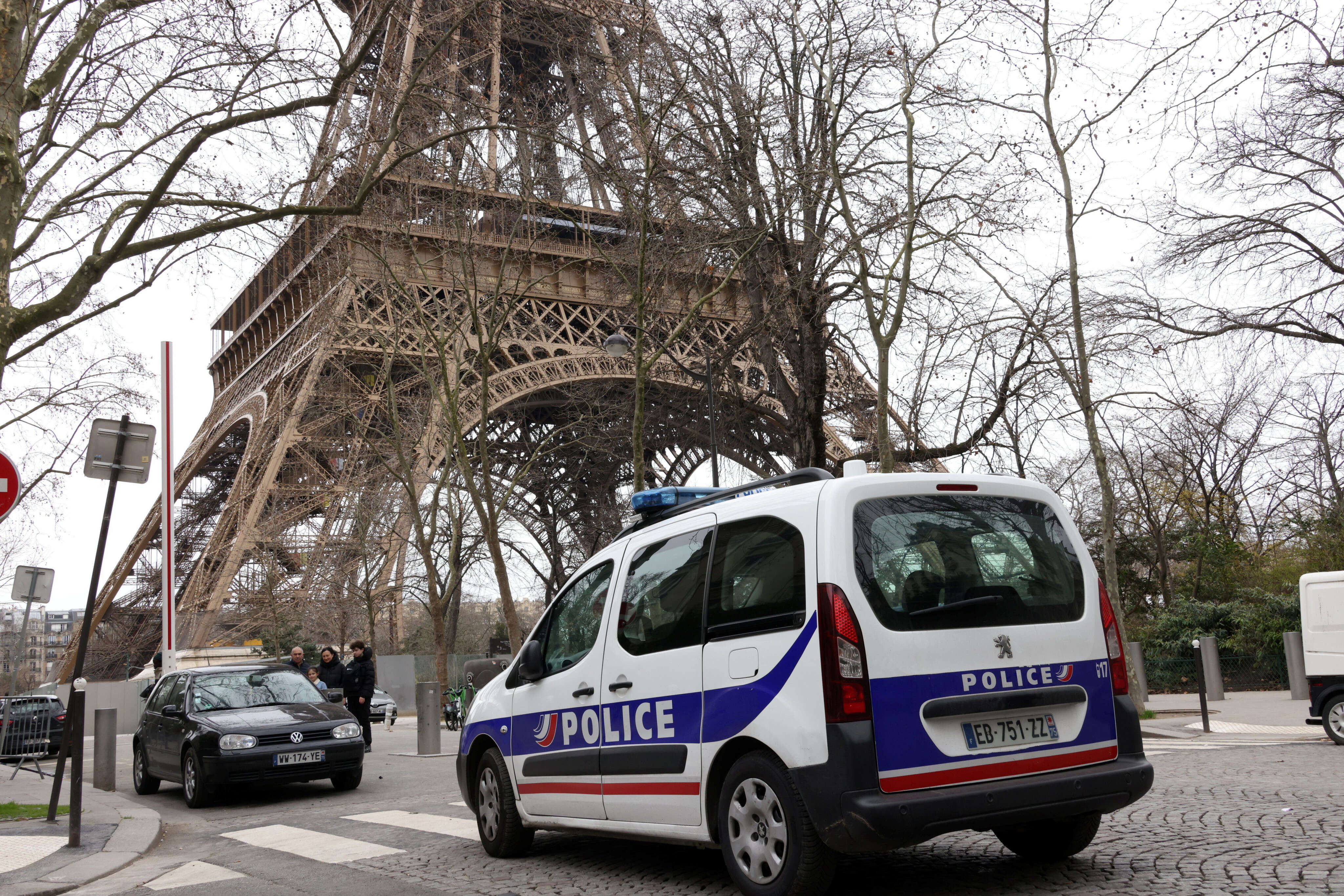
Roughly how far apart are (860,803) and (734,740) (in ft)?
2.35

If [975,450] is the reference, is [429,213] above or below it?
above

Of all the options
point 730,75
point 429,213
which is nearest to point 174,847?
point 730,75

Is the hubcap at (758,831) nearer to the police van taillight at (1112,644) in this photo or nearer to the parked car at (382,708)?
the police van taillight at (1112,644)

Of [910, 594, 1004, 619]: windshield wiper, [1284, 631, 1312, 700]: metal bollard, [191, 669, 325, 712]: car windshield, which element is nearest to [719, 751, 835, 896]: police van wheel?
[910, 594, 1004, 619]: windshield wiper

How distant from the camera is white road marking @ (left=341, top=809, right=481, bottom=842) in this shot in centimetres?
777

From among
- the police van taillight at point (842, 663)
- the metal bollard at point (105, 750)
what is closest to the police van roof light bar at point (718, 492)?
the police van taillight at point (842, 663)

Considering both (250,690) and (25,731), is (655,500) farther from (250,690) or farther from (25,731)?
(25,731)

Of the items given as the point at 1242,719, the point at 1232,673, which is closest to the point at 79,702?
the point at 1242,719

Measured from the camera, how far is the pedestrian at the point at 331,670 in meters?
15.8

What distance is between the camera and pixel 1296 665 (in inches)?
802

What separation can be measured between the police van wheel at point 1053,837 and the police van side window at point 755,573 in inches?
58.2

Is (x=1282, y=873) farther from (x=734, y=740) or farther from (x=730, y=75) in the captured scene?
(x=730, y=75)

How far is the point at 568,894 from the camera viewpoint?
5.39 meters

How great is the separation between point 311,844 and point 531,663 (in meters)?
2.54
